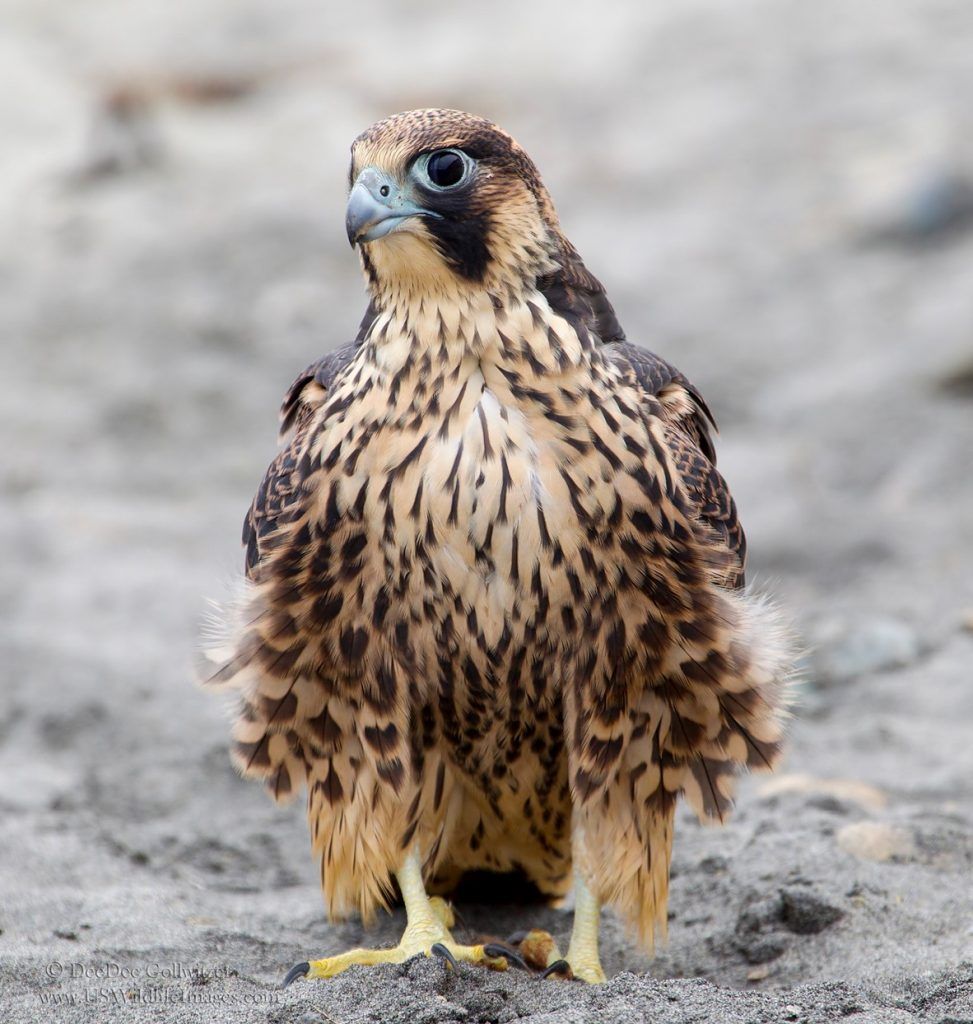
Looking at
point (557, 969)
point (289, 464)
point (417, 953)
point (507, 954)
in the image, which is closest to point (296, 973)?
point (417, 953)

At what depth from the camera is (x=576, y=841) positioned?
10.9 ft

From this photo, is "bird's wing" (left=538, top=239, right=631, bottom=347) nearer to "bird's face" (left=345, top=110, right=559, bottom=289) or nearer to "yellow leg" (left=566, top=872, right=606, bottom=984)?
"bird's face" (left=345, top=110, right=559, bottom=289)

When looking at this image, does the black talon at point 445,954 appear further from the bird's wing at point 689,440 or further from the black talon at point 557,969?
Answer: the bird's wing at point 689,440

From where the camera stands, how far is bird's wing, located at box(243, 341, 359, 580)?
3.21 metres

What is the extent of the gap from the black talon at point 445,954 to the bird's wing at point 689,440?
3.13ft

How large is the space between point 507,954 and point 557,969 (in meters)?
0.11

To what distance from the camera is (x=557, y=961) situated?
3.25 m

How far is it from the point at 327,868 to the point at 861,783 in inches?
70.0

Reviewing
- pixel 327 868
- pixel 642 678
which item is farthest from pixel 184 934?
pixel 642 678

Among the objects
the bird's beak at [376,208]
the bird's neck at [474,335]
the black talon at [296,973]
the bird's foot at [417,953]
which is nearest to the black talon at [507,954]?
the bird's foot at [417,953]

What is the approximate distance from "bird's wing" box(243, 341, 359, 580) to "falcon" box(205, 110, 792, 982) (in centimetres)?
1

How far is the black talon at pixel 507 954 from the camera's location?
10.6 ft

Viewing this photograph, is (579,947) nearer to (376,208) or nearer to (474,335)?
(474,335)

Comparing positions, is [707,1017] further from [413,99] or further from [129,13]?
[129,13]
